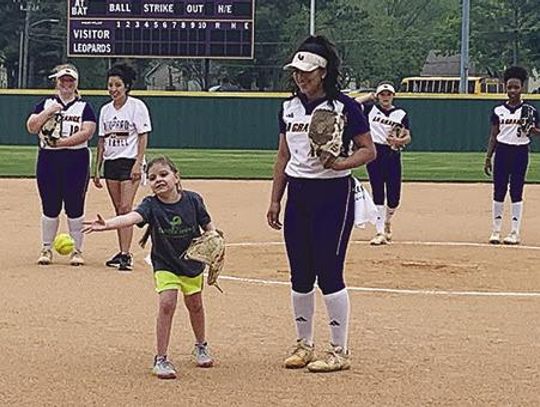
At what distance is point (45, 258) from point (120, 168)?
1.16m

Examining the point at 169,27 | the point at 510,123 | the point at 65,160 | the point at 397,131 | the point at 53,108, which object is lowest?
the point at 65,160

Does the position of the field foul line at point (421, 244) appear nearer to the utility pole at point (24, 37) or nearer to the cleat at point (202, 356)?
the cleat at point (202, 356)

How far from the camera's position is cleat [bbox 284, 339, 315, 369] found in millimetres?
7520

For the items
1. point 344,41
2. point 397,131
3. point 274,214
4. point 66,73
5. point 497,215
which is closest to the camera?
point 274,214

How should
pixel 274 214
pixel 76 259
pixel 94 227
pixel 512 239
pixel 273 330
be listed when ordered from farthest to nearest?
pixel 512 239 → pixel 76 259 → pixel 273 330 → pixel 274 214 → pixel 94 227

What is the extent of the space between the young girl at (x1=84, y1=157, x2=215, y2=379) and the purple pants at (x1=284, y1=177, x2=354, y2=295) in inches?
21.1

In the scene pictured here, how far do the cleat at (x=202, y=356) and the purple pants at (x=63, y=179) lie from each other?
488cm

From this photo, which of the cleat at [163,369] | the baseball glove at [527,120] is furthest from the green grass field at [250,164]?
the cleat at [163,369]

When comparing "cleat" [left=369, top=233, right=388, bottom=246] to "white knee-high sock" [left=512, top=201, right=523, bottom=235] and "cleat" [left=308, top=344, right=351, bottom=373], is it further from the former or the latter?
"cleat" [left=308, top=344, right=351, bottom=373]

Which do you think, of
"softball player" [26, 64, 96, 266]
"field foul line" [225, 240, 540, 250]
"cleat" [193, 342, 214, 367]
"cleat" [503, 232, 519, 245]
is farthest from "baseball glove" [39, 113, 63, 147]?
"cleat" [503, 232, 519, 245]

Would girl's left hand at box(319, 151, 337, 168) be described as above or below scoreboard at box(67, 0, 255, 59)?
below

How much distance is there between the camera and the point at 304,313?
775cm

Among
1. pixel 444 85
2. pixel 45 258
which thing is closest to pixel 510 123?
pixel 45 258

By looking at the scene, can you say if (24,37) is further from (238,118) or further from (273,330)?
(273,330)
